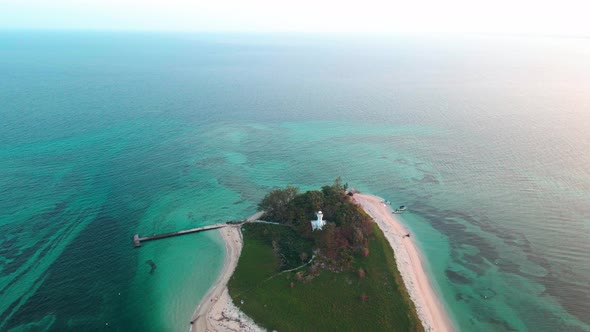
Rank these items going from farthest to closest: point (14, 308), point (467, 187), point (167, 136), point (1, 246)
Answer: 1. point (167, 136)
2. point (467, 187)
3. point (1, 246)
4. point (14, 308)

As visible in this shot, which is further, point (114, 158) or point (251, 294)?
point (114, 158)

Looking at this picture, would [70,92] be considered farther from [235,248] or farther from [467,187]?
[467,187]

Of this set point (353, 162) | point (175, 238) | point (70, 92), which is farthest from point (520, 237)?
point (70, 92)

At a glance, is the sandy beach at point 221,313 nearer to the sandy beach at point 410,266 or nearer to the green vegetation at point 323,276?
the green vegetation at point 323,276

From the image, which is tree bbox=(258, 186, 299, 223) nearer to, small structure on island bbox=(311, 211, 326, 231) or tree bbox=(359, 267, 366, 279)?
small structure on island bbox=(311, 211, 326, 231)

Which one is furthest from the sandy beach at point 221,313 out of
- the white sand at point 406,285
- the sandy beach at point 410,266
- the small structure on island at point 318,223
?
the sandy beach at point 410,266

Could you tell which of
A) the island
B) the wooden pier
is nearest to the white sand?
the island
